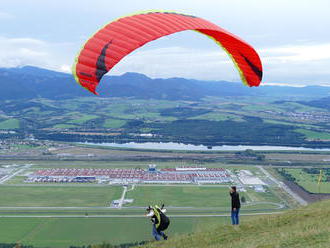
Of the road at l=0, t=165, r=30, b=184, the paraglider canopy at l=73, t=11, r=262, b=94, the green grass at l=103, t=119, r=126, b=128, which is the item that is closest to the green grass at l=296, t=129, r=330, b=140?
the green grass at l=103, t=119, r=126, b=128

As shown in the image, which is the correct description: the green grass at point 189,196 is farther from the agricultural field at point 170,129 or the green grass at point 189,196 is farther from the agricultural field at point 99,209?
the agricultural field at point 170,129

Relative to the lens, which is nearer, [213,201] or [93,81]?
[93,81]

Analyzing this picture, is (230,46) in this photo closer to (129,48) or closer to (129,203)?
(129,48)

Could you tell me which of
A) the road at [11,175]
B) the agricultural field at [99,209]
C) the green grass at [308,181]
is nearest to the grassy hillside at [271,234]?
the agricultural field at [99,209]

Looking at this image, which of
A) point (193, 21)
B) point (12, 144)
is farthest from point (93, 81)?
point (12, 144)

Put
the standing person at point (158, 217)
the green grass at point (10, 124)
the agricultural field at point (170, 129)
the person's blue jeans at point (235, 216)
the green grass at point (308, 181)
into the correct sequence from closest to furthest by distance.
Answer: the standing person at point (158, 217) → the person's blue jeans at point (235, 216) → the green grass at point (308, 181) → the agricultural field at point (170, 129) → the green grass at point (10, 124)
